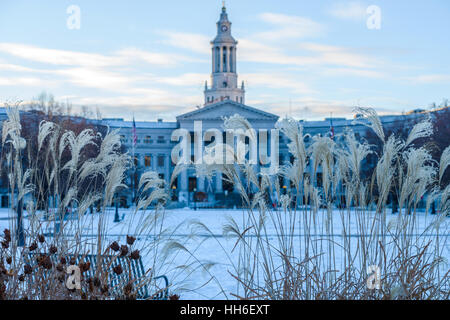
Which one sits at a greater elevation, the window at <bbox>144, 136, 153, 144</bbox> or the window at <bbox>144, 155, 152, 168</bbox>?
the window at <bbox>144, 136, 153, 144</bbox>

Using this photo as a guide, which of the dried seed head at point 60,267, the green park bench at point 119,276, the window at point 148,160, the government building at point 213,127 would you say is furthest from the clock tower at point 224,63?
the dried seed head at point 60,267

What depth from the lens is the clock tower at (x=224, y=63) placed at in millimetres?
92000

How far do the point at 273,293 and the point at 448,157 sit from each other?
7.03 ft

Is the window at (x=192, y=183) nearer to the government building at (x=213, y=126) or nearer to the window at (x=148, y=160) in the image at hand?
the government building at (x=213, y=126)

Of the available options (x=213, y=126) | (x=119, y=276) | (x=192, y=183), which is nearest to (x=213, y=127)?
(x=213, y=126)

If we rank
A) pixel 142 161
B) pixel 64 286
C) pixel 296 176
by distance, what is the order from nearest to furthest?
1. pixel 64 286
2. pixel 296 176
3. pixel 142 161

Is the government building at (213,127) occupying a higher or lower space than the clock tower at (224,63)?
lower

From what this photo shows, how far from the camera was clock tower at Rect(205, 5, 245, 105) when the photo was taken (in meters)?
92.0

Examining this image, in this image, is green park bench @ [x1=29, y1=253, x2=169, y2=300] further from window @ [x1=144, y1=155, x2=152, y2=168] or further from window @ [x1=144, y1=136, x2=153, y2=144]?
window @ [x1=144, y1=136, x2=153, y2=144]

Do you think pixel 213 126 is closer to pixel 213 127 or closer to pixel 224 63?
pixel 213 127

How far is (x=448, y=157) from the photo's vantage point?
532 centimetres

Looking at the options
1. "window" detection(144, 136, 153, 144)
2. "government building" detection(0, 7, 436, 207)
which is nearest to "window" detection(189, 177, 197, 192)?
"government building" detection(0, 7, 436, 207)
